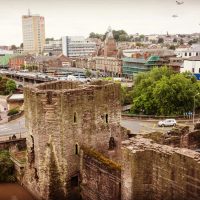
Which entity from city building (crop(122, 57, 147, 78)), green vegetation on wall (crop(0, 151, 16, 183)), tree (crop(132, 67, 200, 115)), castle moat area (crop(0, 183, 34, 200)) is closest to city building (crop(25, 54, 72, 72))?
city building (crop(122, 57, 147, 78))

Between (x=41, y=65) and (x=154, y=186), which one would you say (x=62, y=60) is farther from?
(x=154, y=186)

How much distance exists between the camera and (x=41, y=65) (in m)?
172

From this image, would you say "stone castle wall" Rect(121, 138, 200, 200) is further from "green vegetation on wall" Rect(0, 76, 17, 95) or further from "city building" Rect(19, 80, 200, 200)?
"green vegetation on wall" Rect(0, 76, 17, 95)

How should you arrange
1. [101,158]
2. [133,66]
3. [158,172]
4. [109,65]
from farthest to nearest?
[109,65] < [133,66] < [101,158] < [158,172]

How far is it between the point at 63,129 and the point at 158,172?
8755 mm

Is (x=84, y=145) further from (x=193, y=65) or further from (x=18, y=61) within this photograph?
(x=18, y=61)

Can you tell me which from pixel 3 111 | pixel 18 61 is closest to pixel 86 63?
pixel 18 61

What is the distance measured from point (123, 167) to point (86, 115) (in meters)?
6.86

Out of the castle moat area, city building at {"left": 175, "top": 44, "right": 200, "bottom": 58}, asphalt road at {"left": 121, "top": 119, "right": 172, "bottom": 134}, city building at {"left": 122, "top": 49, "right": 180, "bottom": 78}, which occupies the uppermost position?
city building at {"left": 175, "top": 44, "right": 200, "bottom": 58}

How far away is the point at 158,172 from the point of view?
2136 centimetres

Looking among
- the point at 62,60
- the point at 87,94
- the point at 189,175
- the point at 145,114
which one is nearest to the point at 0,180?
the point at 87,94

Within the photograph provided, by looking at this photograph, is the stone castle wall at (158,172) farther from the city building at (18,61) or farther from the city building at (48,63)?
the city building at (18,61)

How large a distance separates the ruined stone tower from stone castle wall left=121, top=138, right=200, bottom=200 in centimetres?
610

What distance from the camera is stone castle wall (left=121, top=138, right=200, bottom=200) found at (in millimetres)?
19312
